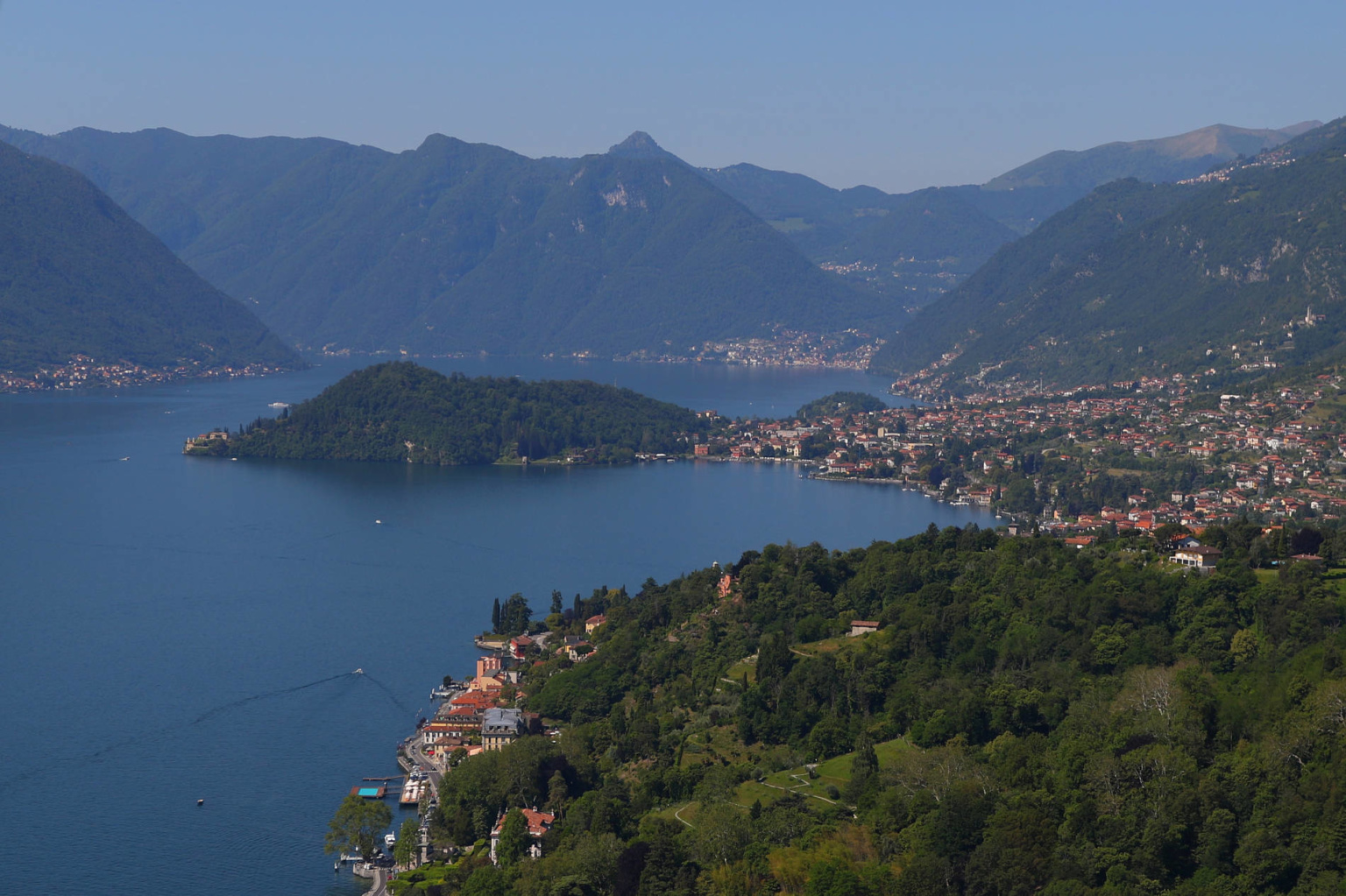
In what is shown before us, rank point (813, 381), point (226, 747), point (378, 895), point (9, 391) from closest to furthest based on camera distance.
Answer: point (378, 895)
point (226, 747)
point (9, 391)
point (813, 381)

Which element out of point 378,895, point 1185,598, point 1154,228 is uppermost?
point 1154,228

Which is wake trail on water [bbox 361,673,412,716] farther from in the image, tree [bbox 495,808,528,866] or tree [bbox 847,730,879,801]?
tree [bbox 847,730,879,801]

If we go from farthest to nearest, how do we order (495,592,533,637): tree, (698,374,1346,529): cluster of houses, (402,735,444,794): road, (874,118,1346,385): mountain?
(874,118,1346,385): mountain < (698,374,1346,529): cluster of houses < (495,592,533,637): tree < (402,735,444,794): road

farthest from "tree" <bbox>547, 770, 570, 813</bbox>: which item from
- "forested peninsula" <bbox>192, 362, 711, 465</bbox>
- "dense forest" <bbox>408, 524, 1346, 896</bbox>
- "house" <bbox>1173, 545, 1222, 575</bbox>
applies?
"forested peninsula" <bbox>192, 362, 711, 465</bbox>

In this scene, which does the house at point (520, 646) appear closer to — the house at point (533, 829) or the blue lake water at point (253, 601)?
the blue lake water at point (253, 601)

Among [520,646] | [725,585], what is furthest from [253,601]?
[725,585]

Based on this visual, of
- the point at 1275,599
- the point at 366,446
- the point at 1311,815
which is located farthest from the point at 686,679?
the point at 366,446

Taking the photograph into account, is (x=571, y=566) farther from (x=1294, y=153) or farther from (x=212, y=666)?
(x=1294, y=153)

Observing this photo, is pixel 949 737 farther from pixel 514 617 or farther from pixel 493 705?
pixel 514 617
